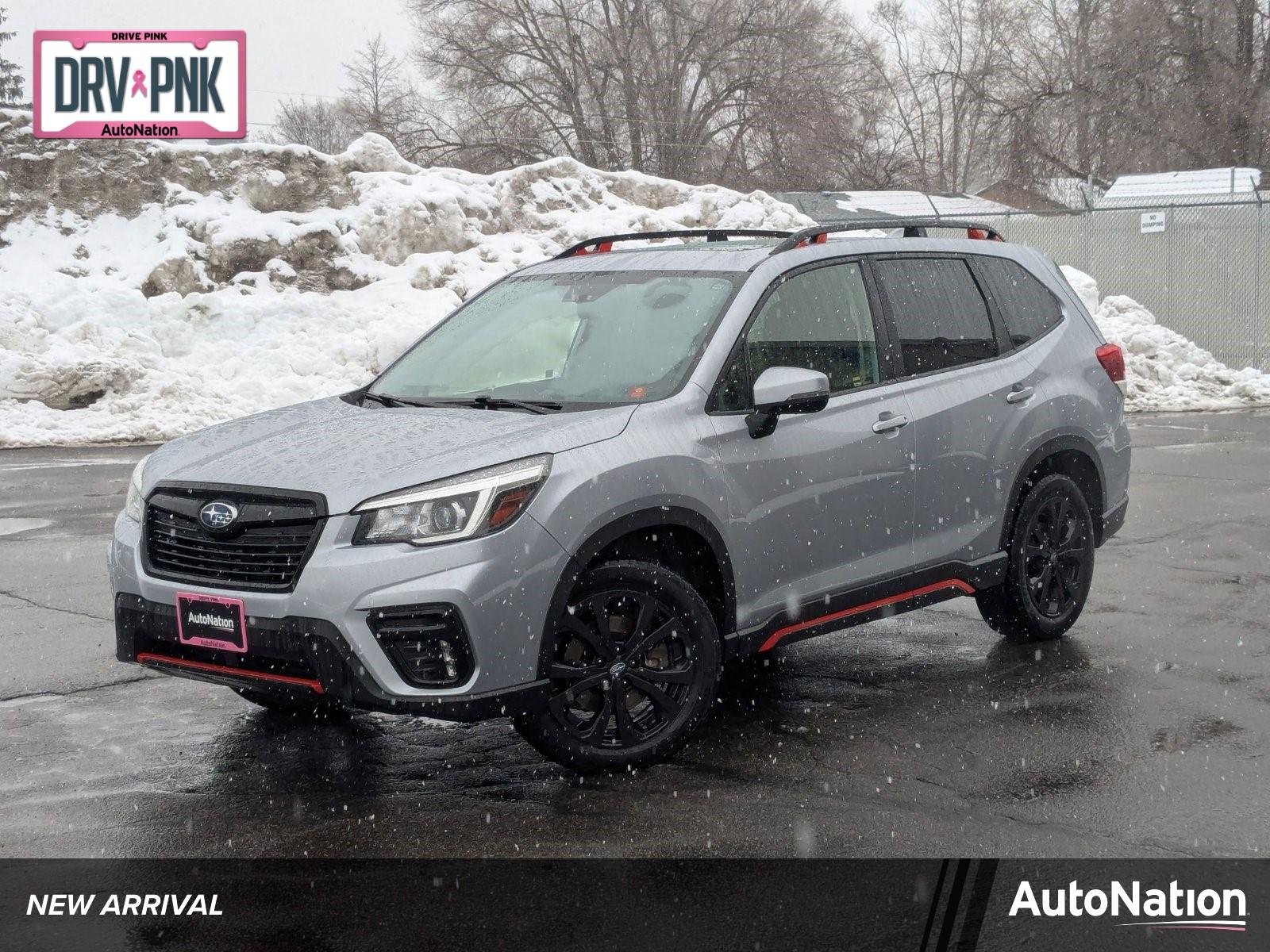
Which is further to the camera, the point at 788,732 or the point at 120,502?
the point at 120,502

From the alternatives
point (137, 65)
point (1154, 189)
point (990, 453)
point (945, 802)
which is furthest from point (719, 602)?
point (1154, 189)

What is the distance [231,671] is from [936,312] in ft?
10.8

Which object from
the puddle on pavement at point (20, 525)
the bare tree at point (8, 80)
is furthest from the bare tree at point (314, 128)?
the puddle on pavement at point (20, 525)

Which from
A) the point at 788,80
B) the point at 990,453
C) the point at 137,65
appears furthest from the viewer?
the point at 788,80

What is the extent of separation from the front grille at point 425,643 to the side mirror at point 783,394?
141cm

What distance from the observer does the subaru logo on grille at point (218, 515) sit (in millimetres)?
4691

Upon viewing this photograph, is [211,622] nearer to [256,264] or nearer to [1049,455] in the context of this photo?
[1049,455]

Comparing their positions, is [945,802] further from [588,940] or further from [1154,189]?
[1154,189]

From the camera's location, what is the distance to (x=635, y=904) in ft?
12.9

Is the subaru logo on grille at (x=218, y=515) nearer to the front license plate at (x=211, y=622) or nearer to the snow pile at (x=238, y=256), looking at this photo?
the front license plate at (x=211, y=622)

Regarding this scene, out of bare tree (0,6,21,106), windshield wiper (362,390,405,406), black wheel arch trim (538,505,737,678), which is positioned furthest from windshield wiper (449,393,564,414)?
bare tree (0,6,21,106)

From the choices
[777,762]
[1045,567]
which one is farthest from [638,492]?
[1045,567]

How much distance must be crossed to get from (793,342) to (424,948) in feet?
9.41

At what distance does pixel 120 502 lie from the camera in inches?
457
